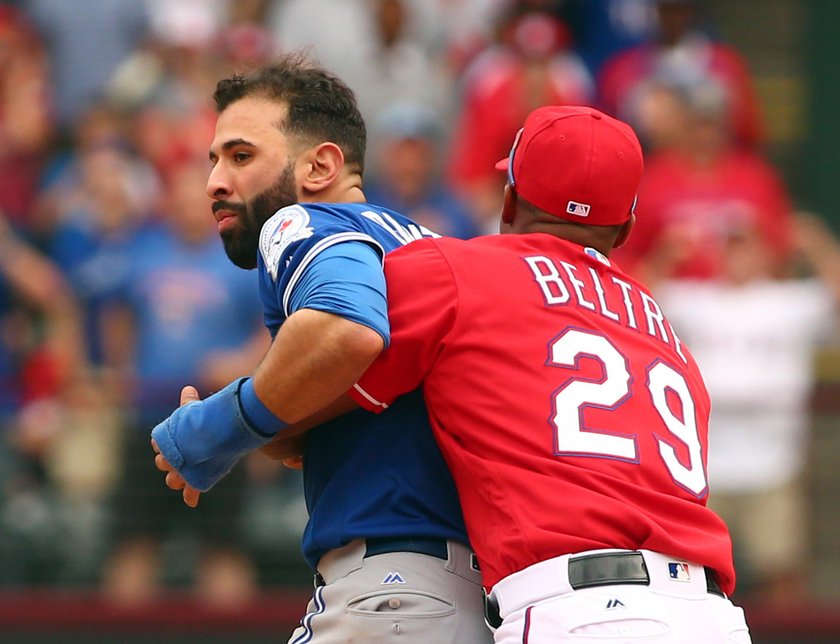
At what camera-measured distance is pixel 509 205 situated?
12.0ft

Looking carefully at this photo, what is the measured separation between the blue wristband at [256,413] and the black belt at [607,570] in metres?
0.71

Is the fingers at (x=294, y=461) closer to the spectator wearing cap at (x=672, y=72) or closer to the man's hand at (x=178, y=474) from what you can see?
the man's hand at (x=178, y=474)

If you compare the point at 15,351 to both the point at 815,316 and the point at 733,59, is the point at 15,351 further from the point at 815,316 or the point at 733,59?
the point at 733,59

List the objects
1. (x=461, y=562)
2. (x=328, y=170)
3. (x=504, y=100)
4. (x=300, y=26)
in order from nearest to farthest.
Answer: (x=461, y=562), (x=328, y=170), (x=504, y=100), (x=300, y=26)

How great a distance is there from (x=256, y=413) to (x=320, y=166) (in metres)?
0.77

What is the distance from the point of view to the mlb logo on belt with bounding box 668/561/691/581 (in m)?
3.23

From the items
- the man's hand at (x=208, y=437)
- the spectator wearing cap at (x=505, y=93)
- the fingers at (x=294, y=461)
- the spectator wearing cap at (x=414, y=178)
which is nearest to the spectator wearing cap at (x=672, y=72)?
the spectator wearing cap at (x=505, y=93)

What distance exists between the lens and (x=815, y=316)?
8.30 metres

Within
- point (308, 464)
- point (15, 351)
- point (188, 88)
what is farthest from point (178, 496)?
point (308, 464)

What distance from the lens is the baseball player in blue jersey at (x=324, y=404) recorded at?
322 centimetres

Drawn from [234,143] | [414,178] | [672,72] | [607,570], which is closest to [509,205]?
[234,143]

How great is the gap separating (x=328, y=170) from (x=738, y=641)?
150 cm

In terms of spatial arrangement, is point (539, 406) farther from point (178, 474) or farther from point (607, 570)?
point (178, 474)

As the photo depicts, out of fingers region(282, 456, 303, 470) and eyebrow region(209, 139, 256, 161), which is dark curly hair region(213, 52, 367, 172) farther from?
fingers region(282, 456, 303, 470)
